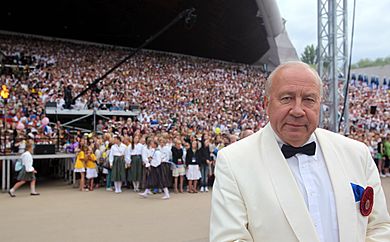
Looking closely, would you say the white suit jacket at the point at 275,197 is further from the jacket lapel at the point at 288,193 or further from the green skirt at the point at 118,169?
the green skirt at the point at 118,169

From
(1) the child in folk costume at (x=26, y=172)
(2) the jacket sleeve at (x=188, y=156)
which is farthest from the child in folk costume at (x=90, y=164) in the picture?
(2) the jacket sleeve at (x=188, y=156)

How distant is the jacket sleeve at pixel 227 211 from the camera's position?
58.1 inches

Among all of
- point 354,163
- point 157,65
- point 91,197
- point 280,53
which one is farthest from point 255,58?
point 354,163

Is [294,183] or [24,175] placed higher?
[294,183]

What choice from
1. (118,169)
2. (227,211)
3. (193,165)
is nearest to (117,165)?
(118,169)

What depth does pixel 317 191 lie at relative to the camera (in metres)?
1.59

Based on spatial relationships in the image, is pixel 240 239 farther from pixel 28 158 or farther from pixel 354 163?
pixel 28 158

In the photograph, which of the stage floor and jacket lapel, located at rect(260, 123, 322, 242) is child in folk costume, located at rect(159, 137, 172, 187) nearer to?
the stage floor

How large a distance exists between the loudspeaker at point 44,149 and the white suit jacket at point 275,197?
34.1 ft

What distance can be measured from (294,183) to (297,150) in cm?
17

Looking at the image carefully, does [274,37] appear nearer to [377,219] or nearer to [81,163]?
[81,163]

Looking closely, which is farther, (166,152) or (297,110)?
(166,152)

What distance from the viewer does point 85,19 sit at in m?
29.6

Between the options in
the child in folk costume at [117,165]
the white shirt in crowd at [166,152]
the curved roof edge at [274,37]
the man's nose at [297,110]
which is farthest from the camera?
the curved roof edge at [274,37]
